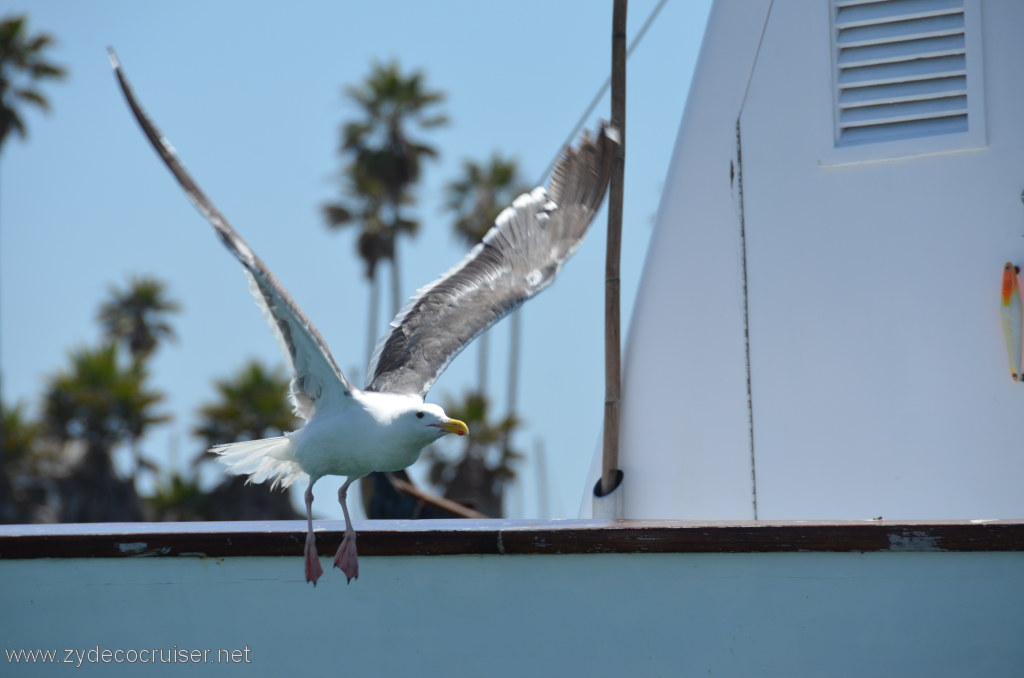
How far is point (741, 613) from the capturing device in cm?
521

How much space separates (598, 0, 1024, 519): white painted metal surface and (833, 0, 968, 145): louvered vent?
72 millimetres

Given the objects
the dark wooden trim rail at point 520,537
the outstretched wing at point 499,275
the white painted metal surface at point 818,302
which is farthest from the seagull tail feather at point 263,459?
the white painted metal surface at point 818,302

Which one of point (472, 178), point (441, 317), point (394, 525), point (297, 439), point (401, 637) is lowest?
point (401, 637)

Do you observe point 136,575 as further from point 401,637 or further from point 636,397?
point 636,397

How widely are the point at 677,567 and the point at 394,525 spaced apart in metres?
1.37

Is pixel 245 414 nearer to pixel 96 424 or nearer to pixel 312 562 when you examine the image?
pixel 96 424

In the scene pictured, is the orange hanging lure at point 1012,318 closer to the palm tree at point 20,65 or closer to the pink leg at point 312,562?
the pink leg at point 312,562

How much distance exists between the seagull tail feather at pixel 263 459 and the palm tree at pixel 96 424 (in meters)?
25.4

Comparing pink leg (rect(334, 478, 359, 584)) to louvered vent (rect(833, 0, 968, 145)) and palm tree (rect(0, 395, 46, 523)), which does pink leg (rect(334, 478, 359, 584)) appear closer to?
louvered vent (rect(833, 0, 968, 145))

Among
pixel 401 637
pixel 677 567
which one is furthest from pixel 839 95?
pixel 401 637

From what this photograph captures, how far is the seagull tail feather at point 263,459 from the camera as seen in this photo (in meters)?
6.66

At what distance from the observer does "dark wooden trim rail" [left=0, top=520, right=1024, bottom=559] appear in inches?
198

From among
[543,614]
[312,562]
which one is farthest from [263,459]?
[543,614]

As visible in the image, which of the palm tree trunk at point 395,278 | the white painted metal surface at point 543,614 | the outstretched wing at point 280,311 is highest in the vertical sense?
the palm tree trunk at point 395,278
